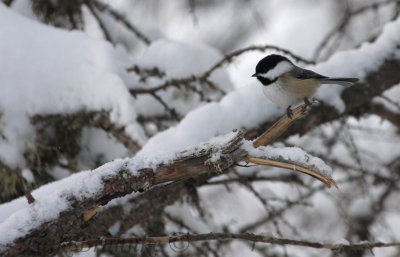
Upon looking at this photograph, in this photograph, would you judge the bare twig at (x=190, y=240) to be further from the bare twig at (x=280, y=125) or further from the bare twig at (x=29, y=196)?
the bare twig at (x=280, y=125)

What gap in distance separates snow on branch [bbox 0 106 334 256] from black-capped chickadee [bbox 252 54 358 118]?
0.74 metres

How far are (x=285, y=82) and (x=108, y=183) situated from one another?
1.29 meters

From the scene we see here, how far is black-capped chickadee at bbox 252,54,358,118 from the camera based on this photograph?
240 cm

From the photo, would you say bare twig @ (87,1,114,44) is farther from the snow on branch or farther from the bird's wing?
the snow on branch

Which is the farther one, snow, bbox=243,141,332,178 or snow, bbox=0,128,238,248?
snow, bbox=243,141,332,178

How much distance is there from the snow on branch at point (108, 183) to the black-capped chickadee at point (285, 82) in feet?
2.42

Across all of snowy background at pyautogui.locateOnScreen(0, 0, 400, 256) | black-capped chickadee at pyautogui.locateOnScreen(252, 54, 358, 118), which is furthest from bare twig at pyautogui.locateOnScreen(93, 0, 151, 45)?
black-capped chickadee at pyautogui.locateOnScreen(252, 54, 358, 118)

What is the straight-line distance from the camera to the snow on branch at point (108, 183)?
59.3 inches

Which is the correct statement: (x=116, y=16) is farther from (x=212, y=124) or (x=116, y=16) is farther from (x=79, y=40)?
(x=212, y=124)

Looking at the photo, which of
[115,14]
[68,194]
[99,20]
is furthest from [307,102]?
[99,20]

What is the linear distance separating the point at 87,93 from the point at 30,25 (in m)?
0.69

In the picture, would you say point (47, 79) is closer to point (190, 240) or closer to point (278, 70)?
point (278, 70)

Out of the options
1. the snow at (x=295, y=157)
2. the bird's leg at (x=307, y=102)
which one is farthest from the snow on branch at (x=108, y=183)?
the bird's leg at (x=307, y=102)

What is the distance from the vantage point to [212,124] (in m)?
2.54
